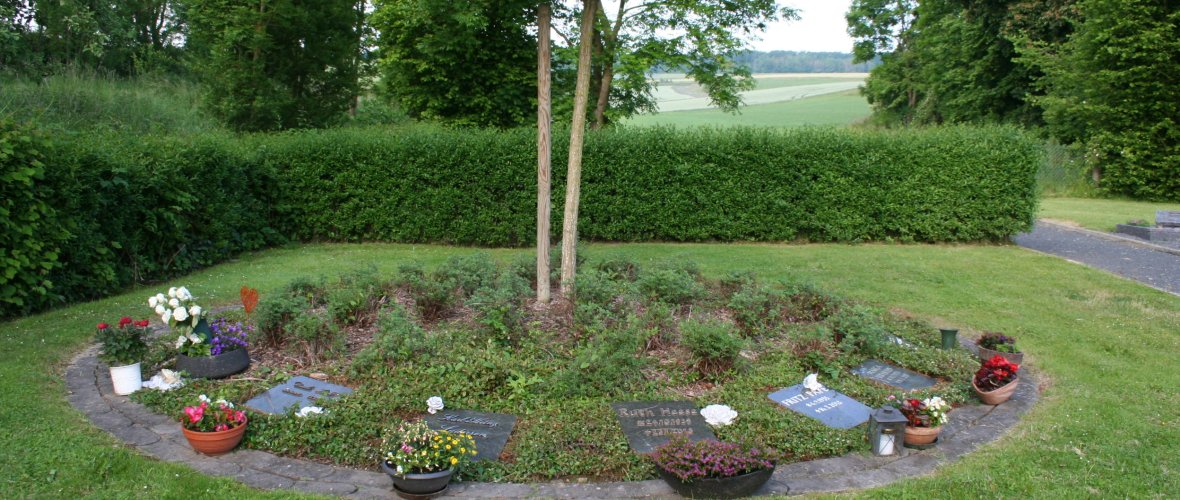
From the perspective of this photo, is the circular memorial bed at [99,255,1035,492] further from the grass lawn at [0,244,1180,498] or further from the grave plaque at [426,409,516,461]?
the grass lawn at [0,244,1180,498]

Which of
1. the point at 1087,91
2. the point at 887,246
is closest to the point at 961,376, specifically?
the point at 887,246

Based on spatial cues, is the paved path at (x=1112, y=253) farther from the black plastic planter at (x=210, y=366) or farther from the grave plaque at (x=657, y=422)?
the black plastic planter at (x=210, y=366)

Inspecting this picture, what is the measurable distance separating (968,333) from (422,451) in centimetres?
537

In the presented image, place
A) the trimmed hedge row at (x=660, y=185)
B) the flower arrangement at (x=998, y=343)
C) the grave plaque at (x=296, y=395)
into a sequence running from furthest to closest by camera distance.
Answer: the trimmed hedge row at (x=660, y=185), the flower arrangement at (x=998, y=343), the grave plaque at (x=296, y=395)

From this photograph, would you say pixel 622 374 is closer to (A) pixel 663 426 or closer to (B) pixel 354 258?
(A) pixel 663 426

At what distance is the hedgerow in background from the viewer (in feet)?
20.4

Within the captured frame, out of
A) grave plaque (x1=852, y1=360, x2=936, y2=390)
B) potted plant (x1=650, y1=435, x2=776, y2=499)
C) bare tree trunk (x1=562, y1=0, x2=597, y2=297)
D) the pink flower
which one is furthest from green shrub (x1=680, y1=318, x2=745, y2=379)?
the pink flower

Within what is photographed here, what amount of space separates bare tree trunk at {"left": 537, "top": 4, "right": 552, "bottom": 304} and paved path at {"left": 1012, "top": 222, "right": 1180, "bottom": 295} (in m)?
7.59

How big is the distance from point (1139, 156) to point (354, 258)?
19115 mm

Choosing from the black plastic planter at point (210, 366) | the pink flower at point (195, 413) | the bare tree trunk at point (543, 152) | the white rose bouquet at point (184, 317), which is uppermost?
the bare tree trunk at point (543, 152)

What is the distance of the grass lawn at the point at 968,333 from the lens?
362cm

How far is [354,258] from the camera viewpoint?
10.3 meters

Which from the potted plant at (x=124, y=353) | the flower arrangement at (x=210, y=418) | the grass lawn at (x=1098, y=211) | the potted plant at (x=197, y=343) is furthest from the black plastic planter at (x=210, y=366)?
the grass lawn at (x=1098, y=211)

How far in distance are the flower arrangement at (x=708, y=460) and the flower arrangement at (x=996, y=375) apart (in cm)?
214
